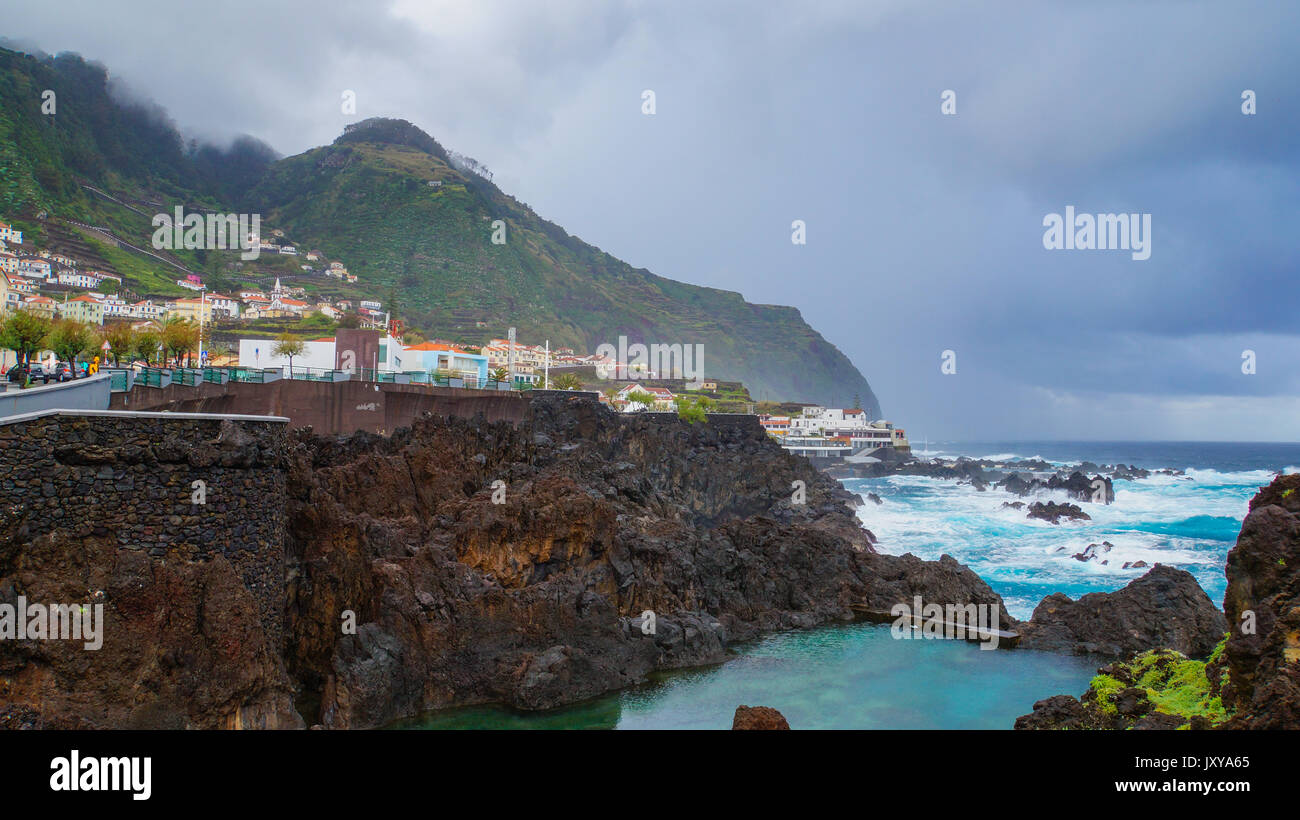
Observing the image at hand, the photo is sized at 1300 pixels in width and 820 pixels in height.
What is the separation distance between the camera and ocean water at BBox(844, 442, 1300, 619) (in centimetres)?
3303

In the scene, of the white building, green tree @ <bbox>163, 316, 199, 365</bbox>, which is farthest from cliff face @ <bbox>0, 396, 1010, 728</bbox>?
the white building

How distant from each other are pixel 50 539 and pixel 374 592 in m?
7.11

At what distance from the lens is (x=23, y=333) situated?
23.2m

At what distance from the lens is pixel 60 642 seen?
10164 millimetres

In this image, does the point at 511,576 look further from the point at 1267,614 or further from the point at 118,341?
the point at 118,341

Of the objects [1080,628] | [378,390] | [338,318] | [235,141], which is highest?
[235,141]

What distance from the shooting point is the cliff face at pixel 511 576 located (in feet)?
52.5

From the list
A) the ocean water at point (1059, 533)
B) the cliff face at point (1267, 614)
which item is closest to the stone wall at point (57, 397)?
the cliff face at point (1267, 614)

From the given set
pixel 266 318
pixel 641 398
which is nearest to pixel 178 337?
pixel 641 398

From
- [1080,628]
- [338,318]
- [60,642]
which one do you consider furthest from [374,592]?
[338,318]

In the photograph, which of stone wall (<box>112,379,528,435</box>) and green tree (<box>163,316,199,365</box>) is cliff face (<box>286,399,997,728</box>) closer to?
stone wall (<box>112,379,528,435</box>)

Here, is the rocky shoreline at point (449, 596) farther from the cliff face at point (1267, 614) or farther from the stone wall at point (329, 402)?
the stone wall at point (329, 402)

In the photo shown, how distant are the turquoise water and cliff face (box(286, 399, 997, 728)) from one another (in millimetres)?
681
